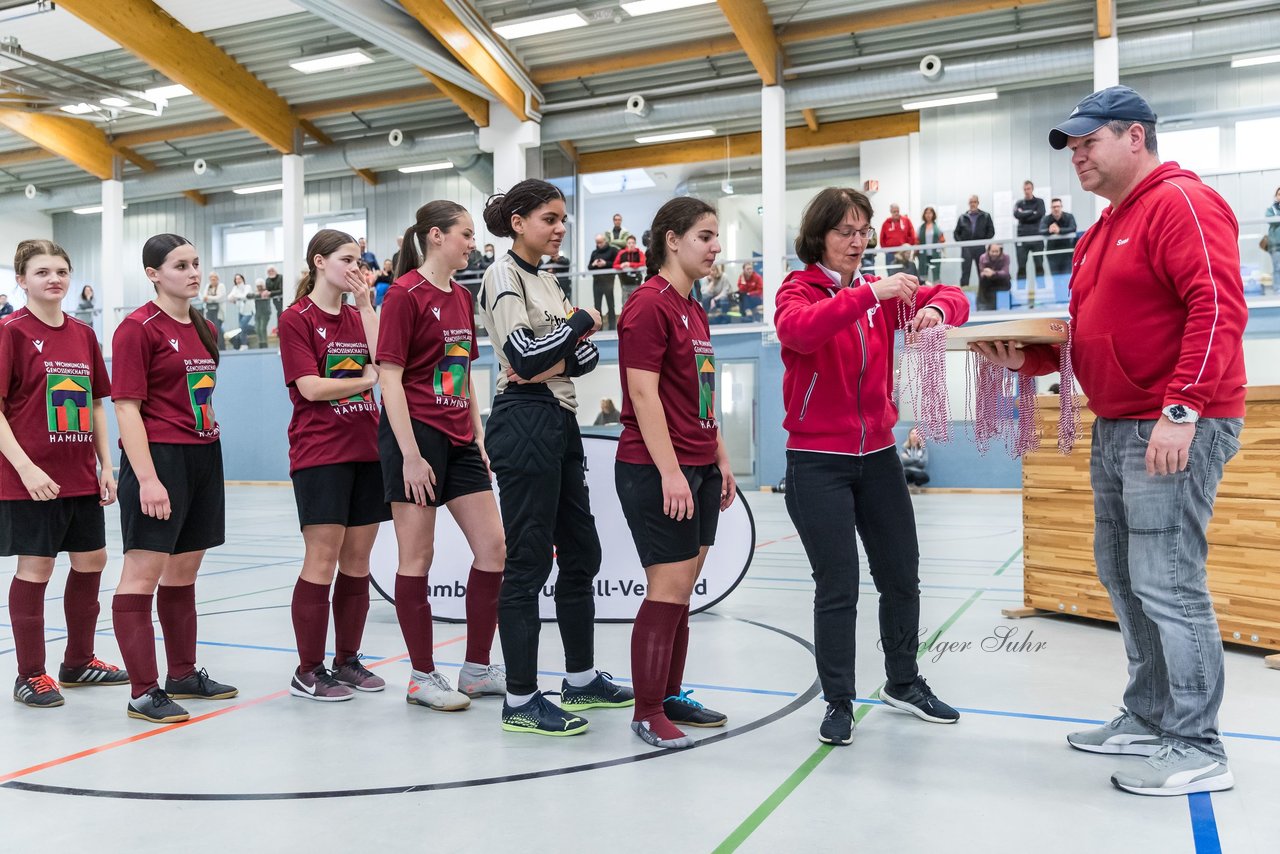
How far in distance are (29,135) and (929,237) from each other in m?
16.2

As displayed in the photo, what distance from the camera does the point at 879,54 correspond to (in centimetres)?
1588

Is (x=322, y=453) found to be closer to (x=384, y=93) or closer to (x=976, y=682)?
(x=976, y=682)

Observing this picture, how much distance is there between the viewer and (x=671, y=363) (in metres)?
3.12

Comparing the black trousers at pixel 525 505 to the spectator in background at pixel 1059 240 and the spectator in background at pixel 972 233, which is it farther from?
the spectator in background at pixel 972 233

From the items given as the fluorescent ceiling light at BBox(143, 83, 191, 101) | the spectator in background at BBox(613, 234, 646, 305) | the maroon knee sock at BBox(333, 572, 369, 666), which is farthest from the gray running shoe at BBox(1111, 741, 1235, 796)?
the fluorescent ceiling light at BBox(143, 83, 191, 101)

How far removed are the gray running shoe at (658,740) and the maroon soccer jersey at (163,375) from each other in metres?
1.86

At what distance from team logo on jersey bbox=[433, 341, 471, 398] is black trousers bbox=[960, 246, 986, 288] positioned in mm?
12298

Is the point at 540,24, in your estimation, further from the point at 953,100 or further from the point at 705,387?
the point at 705,387

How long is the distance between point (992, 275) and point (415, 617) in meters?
12.7

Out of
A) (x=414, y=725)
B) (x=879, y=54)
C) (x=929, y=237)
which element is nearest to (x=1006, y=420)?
(x=414, y=725)

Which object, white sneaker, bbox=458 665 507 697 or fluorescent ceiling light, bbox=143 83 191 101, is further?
fluorescent ceiling light, bbox=143 83 191 101

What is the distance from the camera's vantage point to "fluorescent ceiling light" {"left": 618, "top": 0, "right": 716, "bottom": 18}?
577 inches

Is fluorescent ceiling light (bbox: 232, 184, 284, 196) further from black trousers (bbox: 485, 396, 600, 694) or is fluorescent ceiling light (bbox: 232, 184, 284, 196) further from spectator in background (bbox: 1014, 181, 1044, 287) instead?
black trousers (bbox: 485, 396, 600, 694)

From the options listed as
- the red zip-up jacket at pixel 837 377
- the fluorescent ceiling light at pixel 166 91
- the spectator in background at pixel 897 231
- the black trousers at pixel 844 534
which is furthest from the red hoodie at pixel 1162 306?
the fluorescent ceiling light at pixel 166 91
